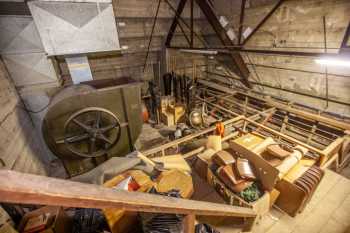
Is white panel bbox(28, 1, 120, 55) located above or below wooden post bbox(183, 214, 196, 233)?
above

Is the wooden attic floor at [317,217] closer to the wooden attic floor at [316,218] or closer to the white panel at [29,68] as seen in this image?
the wooden attic floor at [316,218]

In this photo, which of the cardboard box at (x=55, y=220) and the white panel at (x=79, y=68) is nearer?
the cardboard box at (x=55, y=220)

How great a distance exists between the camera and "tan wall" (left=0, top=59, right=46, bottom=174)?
73.0 inches

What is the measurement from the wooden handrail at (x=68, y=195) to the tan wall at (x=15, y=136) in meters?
1.90

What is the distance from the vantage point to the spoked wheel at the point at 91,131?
2354 mm

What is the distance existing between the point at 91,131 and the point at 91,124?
5.4 inches

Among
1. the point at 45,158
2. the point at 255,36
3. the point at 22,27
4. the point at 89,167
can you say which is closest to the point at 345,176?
the point at 255,36

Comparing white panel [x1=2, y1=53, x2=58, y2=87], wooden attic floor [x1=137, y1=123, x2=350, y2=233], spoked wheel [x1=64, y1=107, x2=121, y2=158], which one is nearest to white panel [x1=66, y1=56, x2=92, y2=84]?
white panel [x1=2, y1=53, x2=58, y2=87]

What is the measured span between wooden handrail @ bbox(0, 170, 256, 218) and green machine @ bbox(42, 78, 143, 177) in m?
2.07

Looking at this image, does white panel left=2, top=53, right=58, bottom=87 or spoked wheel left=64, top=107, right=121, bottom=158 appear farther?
white panel left=2, top=53, right=58, bottom=87

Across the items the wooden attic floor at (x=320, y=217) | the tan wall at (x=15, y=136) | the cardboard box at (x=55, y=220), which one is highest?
the tan wall at (x=15, y=136)

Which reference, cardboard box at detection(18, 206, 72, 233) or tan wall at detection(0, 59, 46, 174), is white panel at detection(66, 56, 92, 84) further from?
cardboard box at detection(18, 206, 72, 233)

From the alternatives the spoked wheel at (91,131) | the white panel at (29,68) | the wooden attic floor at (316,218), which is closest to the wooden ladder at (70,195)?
the wooden attic floor at (316,218)

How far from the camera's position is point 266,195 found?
5.35 ft
